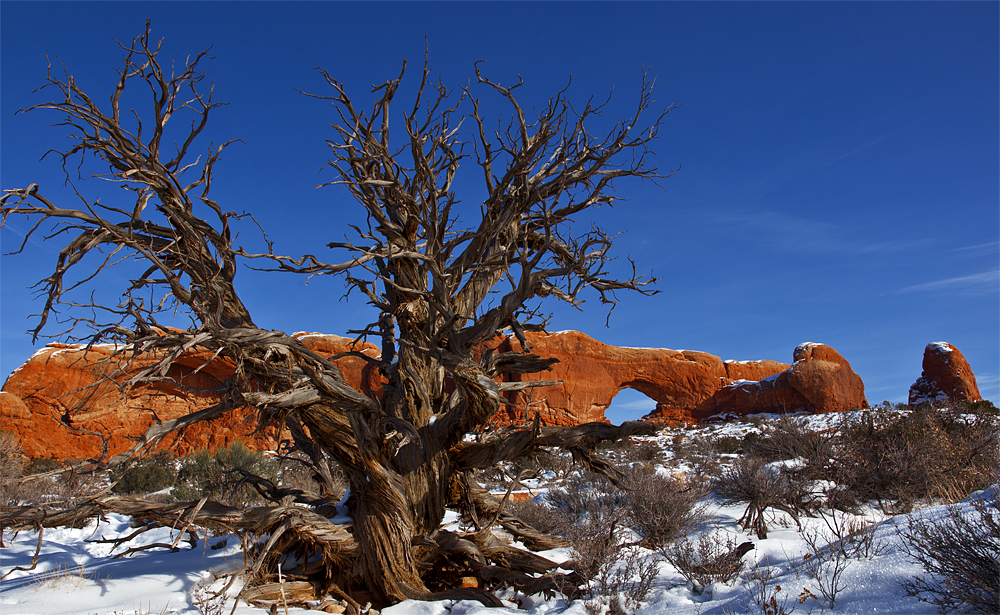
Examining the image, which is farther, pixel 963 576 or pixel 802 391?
pixel 802 391

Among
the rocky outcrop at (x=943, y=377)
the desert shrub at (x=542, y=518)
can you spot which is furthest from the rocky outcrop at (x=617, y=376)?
the desert shrub at (x=542, y=518)

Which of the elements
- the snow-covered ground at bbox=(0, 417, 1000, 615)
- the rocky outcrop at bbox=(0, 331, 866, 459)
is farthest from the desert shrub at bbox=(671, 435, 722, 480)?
the rocky outcrop at bbox=(0, 331, 866, 459)

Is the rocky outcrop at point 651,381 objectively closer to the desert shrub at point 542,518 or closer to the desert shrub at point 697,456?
the desert shrub at point 697,456

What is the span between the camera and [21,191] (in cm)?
469

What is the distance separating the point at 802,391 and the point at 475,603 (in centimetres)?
3413

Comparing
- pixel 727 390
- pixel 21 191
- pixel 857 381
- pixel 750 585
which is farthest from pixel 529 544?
pixel 857 381

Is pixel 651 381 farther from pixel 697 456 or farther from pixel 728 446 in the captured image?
pixel 697 456

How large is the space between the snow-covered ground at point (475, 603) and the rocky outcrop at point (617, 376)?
28.6 m

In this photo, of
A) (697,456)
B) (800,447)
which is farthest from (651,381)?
(800,447)

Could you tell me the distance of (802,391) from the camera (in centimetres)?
3338

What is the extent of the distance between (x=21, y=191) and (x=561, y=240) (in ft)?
19.7

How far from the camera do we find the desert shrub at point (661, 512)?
743 cm

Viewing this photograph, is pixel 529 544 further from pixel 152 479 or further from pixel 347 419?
pixel 152 479

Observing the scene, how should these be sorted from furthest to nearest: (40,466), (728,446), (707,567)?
(728,446) → (40,466) → (707,567)
